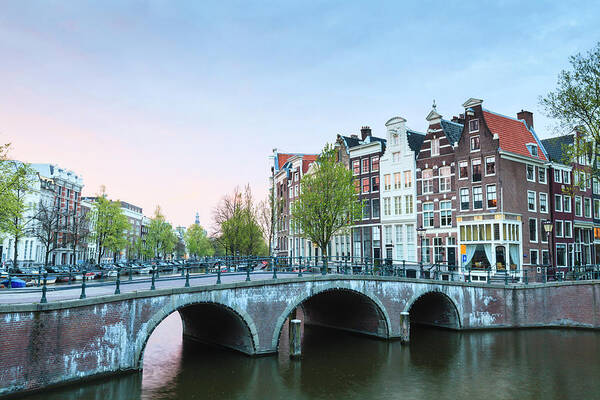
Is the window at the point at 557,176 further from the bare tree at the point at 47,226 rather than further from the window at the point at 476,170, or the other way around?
the bare tree at the point at 47,226

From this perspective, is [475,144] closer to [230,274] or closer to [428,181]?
[428,181]

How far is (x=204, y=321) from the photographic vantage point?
25625mm

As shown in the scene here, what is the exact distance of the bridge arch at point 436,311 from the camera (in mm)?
28891

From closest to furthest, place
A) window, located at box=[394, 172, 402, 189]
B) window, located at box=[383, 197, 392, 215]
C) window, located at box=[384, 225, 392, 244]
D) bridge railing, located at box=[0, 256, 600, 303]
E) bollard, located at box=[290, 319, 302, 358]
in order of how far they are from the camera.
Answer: bridge railing, located at box=[0, 256, 600, 303], bollard, located at box=[290, 319, 302, 358], window, located at box=[394, 172, 402, 189], window, located at box=[384, 225, 392, 244], window, located at box=[383, 197, 392, 215]

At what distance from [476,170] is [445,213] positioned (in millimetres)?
4551

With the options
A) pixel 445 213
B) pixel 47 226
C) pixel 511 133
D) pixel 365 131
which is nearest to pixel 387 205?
pixel 445 213

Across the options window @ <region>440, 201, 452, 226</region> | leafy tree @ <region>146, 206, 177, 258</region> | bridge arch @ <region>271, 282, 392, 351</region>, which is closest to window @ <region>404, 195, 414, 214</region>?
window @ <region>440, 201, 452, 226</region>

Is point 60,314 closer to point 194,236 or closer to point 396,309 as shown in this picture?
point 396,309

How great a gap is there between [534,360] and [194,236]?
99102mm

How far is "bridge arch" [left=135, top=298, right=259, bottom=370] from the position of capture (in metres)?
17.9

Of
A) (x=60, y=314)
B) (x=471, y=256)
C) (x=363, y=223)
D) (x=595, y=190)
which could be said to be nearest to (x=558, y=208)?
(x=595, y=190)

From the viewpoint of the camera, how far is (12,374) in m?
14.3

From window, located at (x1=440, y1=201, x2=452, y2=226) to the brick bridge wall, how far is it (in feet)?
34.2

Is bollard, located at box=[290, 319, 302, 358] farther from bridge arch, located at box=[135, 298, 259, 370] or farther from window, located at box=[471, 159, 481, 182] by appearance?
window, located at box=[471, 159, 481, 182]
